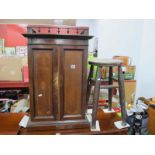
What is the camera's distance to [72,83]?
1.17 m

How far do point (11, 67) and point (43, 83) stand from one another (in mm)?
1000

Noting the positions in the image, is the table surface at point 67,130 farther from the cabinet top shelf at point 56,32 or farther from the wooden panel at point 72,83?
the cabinet top shelf at point 56,32

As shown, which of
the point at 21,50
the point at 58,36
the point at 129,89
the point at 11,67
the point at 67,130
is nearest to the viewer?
the point at 58,36

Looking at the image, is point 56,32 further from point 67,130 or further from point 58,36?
point 67,130

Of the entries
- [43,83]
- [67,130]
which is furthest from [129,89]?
[43,83]

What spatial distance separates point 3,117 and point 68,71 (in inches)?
29.9

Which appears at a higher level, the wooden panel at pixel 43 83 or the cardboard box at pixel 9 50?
the cardboard box at pixel 9 50

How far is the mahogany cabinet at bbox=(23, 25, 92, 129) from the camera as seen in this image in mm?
1084

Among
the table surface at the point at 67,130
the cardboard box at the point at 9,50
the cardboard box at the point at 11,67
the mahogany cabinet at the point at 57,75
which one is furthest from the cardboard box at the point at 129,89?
the cardboard box at the point at 9,50

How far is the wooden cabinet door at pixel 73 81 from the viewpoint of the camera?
1.12 meters

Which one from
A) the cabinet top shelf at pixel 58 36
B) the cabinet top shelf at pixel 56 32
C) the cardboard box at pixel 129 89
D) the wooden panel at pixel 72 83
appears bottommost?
the cardboard box at pixel 129 89

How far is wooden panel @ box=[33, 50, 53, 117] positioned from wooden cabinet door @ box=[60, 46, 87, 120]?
91 mm

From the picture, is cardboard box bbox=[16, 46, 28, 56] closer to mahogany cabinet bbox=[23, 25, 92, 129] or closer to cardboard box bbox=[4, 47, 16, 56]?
cardboard box bbox=[4, 47, 16, 56]

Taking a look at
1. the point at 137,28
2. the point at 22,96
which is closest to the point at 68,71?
the point at 22,96
